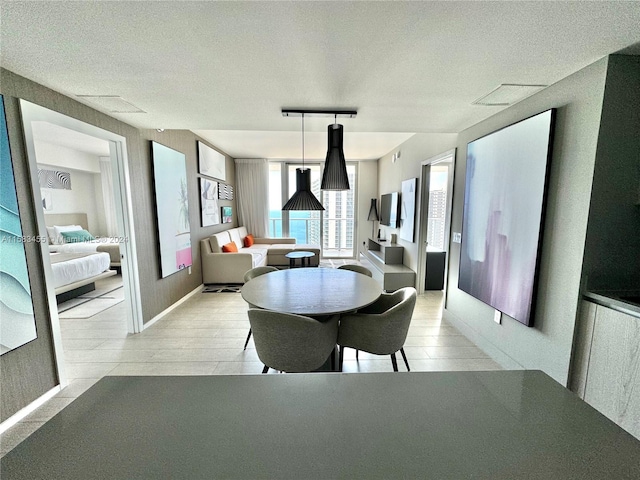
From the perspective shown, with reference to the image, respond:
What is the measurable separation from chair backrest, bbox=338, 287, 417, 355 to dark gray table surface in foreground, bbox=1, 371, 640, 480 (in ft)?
3.81

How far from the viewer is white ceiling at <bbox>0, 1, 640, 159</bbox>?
1207 millimetres

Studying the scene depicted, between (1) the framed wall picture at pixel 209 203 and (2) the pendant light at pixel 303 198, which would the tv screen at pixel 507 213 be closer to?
(2) the pendant light at pixel 303 198

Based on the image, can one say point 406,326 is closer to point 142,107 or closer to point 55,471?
point 55,471

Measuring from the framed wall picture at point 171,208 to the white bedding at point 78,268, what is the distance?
1.49 meters

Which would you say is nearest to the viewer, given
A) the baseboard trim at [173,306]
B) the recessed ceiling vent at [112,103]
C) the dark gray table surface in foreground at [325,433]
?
the dark gray table surface in foreground at [325,433]

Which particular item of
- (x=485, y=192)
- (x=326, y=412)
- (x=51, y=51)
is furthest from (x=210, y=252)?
(x=326, y=412)

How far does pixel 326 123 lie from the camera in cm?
288

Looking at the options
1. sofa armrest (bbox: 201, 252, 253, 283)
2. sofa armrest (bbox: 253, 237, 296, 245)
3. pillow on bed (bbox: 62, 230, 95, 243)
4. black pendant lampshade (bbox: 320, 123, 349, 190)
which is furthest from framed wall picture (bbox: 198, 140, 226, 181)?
pillow on bed (bbox: 62, 230, 95, 243)

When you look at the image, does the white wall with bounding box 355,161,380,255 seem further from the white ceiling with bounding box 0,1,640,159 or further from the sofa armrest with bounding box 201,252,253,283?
the white ceiling with bounding box 0,1,640,159

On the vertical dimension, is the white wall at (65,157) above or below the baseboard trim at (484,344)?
above

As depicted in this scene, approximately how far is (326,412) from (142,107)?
9.43ft

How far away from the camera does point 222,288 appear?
180 inches

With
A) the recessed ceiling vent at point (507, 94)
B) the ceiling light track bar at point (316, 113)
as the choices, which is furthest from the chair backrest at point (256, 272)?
the recessed ceiling vent at point (507, 94)

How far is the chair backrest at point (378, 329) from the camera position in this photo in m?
1.87
